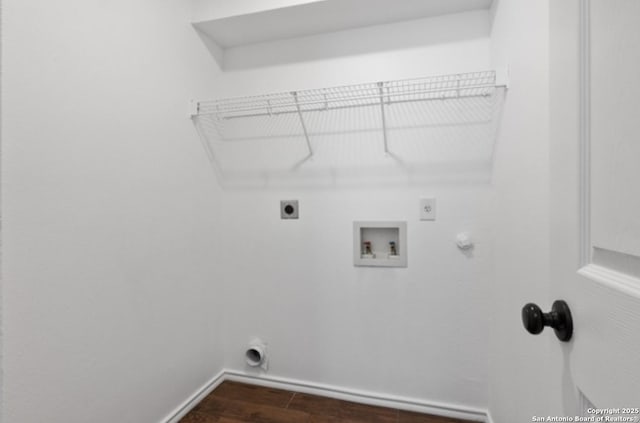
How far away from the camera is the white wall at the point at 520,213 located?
939 millimetres

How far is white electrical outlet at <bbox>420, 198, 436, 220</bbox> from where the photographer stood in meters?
1.62

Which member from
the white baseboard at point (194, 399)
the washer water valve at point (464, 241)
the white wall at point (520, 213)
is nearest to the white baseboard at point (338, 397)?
the white baseboard at point (194, 399)

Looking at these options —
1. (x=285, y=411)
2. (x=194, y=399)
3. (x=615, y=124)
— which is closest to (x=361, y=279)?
(x=285, y=411)

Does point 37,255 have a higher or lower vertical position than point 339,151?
lower

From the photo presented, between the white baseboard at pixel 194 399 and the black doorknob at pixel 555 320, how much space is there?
174 centimetres

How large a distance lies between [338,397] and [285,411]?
12.7 inches

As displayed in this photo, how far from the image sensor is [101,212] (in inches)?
47.1

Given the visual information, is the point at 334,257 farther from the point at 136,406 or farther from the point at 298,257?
the point at 136,406

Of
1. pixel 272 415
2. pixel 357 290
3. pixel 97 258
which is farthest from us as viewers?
pixel 357 290

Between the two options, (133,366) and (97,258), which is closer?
(97,258)

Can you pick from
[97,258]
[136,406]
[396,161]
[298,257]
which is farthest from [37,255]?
[396,161]

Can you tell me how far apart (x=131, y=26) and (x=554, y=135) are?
5.43ft

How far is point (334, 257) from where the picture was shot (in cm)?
177

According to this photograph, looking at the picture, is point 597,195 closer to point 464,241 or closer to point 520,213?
point 520,213
